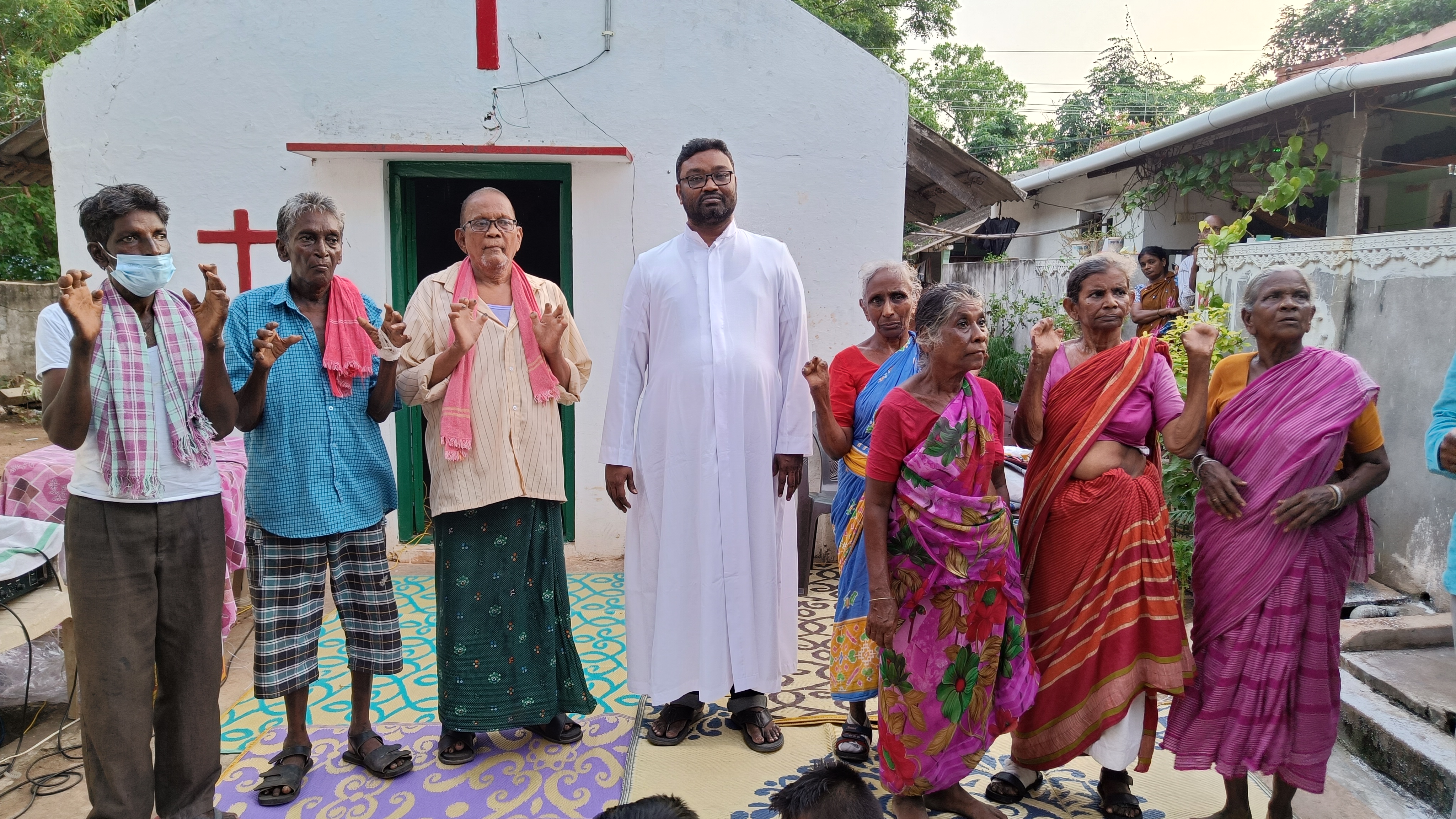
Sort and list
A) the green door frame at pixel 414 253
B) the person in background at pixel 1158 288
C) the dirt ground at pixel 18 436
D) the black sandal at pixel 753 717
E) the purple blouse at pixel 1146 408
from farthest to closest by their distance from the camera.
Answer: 1. the dirt ground at pixel 18 436
2. the person in background at pixel 1158 288
3. the green door frame at pixel 414 253
4. the black sandal at pixel 753 717
5. the purple blouse at pixel 1146 408

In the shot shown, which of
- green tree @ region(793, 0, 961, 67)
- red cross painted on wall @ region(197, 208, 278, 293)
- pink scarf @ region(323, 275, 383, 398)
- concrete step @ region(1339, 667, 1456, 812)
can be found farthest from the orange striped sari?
green tree @ region(793, 0, 961, 67)

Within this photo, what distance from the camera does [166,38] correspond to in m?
5.30

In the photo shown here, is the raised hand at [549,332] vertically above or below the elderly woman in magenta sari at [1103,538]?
above

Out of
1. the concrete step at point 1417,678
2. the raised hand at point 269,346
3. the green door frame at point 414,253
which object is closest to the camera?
the raised hand at point 269,346

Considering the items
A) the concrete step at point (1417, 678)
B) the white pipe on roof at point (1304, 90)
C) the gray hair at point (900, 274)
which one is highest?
the white pipe on roof at point (1304, 90)

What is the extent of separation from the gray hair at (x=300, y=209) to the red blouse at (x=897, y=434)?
6.27 feet

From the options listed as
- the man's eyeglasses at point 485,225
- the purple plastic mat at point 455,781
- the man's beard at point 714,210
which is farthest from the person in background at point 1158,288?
the purple plastic mat at point 455,781

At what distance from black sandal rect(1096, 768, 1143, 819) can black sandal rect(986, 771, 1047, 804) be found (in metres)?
0.21

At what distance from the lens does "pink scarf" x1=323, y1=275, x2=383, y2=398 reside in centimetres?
293

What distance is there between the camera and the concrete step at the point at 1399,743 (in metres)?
3.13

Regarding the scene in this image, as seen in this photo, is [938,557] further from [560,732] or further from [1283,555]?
[560,732]

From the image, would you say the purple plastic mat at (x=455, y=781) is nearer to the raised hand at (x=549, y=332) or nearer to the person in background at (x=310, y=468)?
the person in background at (x=310, y=468)

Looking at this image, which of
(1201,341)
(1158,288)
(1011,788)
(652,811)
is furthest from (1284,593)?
(1158,288)

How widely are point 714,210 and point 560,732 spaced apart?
207 cm
